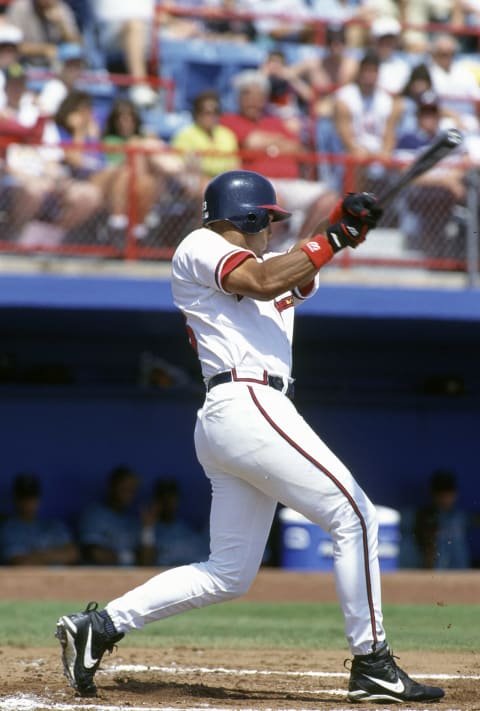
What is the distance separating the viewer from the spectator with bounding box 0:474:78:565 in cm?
983

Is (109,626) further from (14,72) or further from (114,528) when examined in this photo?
(14,72)

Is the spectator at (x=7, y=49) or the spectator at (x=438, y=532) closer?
the spectator at (x=7, y=49)

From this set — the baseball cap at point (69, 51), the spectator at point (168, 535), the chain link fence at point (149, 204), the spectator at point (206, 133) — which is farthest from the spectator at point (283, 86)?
the spectator at point (168, 535)

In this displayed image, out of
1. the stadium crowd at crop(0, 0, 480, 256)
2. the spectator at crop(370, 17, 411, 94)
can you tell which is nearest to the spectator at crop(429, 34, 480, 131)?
the stadium crowd at crop(0, 0, 480, 256)

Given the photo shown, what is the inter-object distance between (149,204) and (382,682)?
562 centimetres

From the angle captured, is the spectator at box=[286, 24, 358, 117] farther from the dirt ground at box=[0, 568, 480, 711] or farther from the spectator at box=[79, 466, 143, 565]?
the dirt ground at box=[0, 568, 480, 711]

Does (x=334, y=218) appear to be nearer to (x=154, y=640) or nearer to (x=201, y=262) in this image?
(x=201, y=262)

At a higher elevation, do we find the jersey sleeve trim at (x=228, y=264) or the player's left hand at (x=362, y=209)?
the player's left hand at (x=362, y=209)

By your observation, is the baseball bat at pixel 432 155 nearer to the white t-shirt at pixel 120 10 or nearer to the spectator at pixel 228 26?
the white t-shirt at pixel 120 10

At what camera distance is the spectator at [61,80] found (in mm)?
10016

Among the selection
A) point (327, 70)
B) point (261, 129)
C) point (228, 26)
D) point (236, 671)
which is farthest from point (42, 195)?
point (236, 671)

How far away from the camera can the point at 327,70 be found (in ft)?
37.3

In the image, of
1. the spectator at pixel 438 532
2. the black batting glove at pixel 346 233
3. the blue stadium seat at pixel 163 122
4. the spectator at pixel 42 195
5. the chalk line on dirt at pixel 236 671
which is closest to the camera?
the black batting glove at pixel 346 233

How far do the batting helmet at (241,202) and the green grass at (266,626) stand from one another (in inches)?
96.1
